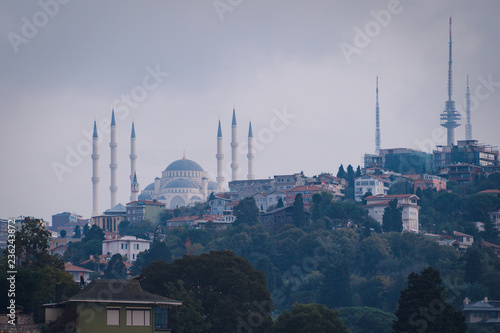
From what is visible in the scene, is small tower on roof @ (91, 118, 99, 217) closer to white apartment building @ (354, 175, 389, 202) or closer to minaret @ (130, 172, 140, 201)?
minaret @ (130, 172, 140, 201)

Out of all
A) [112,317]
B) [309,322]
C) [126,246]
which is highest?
[112,317]

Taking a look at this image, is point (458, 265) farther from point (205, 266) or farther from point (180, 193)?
point (180, 193)

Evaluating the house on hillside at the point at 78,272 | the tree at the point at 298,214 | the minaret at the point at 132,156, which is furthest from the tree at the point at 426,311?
the minaret at the point at 132,156

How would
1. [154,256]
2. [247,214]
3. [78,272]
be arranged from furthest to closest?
[247,214], [78,272], [154,256]

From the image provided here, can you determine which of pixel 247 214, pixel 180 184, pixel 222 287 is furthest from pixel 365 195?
pixel 222 287

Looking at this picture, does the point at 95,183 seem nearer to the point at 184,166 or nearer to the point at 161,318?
the point at 184,166

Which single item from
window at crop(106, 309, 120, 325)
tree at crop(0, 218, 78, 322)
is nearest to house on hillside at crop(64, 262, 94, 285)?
tree at crop(0, 218, 78, 322)
